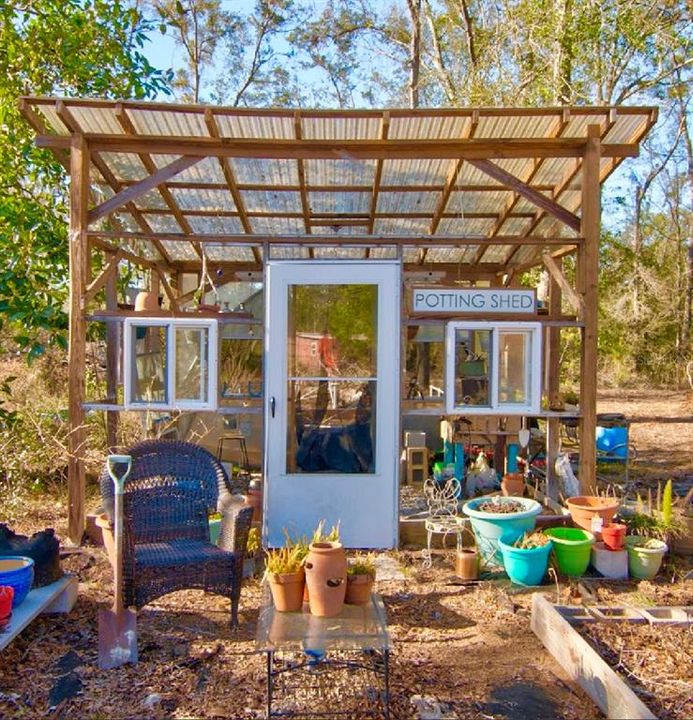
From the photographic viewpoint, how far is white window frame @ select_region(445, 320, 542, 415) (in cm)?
571

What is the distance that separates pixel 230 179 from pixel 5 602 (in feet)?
14.1

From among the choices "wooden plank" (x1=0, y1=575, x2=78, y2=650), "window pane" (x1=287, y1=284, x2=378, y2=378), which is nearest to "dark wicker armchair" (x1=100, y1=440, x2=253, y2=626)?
"wooden plank" (x1=0, y1=575, x2=78, y2=650)

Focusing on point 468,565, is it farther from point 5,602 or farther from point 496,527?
point 5,602

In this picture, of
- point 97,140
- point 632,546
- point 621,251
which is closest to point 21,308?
point 97,140

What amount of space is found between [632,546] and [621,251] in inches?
664

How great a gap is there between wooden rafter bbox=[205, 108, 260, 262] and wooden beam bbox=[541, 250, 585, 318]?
3.14 m

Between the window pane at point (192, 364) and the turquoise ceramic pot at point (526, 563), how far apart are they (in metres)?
2.60

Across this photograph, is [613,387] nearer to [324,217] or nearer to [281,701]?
[324,217]

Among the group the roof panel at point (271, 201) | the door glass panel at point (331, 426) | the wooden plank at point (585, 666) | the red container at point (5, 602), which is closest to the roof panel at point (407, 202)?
the roof panel at point (271, 201)

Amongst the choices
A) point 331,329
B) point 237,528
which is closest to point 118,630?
point 237,528

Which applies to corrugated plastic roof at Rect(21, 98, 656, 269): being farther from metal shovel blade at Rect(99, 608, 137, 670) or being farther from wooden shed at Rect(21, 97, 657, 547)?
metal shovel blade at Rect(99, 608, 137, 670)

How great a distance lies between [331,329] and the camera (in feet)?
19.1

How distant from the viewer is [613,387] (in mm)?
21031

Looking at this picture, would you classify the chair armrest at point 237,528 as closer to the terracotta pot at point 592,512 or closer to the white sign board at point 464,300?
the white sign board at point 464,300
